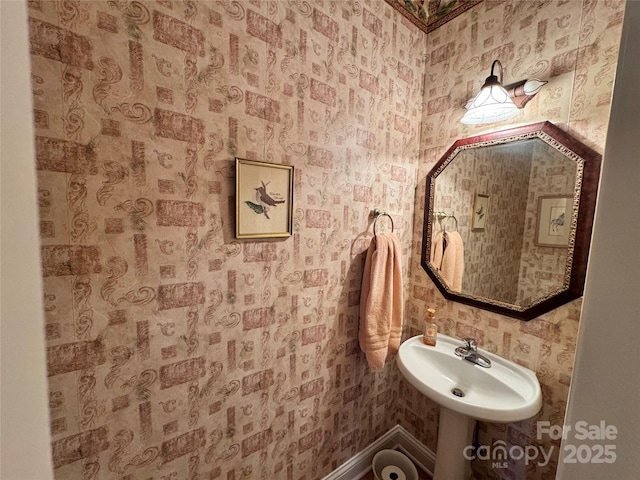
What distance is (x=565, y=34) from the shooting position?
1002mm

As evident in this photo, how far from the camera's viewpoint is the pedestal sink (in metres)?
0.98

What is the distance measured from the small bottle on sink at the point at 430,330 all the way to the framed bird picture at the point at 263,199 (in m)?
0.99

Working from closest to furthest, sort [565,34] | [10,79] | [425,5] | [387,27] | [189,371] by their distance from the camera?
[10,79] → [189,371] → [565,34] → [387,27] → [425,5]

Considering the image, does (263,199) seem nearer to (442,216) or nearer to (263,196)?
(263,196)

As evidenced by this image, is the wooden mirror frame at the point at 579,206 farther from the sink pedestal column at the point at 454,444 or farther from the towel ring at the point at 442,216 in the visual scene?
the sink pedestal column at the point at 454,444

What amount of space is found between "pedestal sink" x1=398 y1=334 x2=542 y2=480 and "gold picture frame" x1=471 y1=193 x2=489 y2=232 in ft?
2.17

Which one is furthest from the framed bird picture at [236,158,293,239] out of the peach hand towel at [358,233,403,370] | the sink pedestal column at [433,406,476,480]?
the sink pedestal column at [433,406,476,480]

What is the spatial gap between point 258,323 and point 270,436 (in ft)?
1.80

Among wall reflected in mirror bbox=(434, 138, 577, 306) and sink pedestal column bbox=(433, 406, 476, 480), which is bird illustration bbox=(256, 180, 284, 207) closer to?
wall reflected in mirror bbox=(434, 138, 577, 306)

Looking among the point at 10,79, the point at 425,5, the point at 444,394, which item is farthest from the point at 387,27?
the point at 444,394

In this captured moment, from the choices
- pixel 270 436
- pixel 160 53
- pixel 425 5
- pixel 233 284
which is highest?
pixel 425 5

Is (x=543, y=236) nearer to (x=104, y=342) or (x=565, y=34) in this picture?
(x=565, y=34)

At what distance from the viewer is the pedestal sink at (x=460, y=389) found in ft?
3.21

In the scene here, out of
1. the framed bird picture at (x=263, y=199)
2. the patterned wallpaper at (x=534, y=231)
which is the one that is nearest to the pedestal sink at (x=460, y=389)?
the patterned wallpaper at (x=534, y=231)
